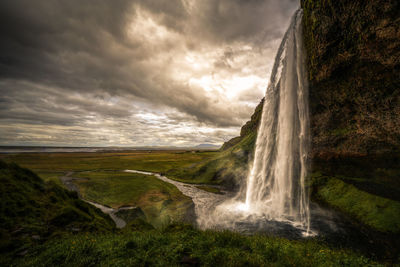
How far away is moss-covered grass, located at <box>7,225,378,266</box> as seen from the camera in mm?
6617

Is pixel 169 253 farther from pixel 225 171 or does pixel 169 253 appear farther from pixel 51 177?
pixel 51 177

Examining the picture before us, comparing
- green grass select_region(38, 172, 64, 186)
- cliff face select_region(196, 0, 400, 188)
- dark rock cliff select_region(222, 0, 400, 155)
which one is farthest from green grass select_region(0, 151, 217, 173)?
dark rock cliff select_region(222, 0, 400, 155)

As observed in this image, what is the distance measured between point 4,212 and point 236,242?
13.3 metres

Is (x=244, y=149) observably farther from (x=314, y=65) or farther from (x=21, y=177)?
(x=21, y=177)

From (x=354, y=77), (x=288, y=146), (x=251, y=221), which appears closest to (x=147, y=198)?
(x=251, y=221)

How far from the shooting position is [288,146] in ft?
80.2

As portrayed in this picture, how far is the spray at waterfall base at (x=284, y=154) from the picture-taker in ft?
70.9

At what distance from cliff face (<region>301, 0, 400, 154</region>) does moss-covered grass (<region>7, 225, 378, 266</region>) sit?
15.9 meters

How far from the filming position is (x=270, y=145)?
A: 27.4 meters

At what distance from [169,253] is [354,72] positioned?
85.3ft

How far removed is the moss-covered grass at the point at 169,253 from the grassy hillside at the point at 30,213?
1129 mm

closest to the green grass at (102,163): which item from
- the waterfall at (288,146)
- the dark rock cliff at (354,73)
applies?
the waterfall at (288,146)

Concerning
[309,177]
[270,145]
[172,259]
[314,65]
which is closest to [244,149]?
[270,145]

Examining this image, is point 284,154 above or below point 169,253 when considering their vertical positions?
above
